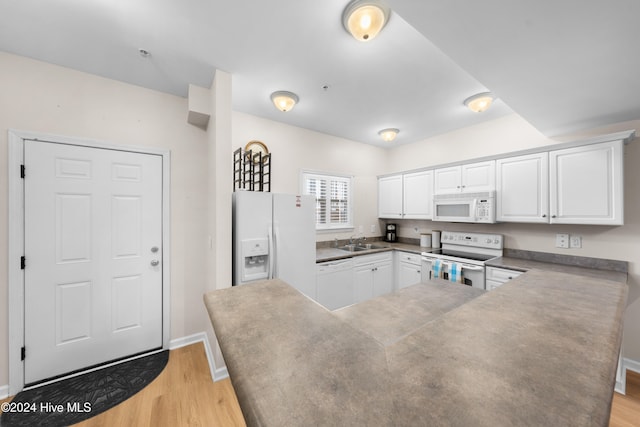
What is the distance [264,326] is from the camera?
73cm

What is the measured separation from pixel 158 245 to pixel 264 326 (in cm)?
234

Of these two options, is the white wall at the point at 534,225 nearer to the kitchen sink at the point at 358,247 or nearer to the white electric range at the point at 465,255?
the white electric range at the point at 465,255

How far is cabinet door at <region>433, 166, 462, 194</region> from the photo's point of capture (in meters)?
3.25

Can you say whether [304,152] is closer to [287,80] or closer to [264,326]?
[287,80]

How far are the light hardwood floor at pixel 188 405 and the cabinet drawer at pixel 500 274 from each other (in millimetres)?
1106

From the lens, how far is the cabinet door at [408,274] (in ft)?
11.1

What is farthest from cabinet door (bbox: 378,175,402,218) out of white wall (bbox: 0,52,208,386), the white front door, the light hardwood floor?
the white front door

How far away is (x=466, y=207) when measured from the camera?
3.09 meters

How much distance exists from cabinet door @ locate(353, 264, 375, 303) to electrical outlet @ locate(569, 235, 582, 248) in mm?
2193

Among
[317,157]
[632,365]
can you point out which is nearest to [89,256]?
[317,157]

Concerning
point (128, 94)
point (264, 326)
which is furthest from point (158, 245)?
point (264, 326)

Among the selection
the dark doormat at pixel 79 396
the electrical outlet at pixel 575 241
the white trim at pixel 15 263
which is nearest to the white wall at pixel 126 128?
the white trim at pixel 15 263

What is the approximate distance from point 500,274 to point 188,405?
3177mm

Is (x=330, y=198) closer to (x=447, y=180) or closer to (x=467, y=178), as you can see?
(x=447, y=180)
